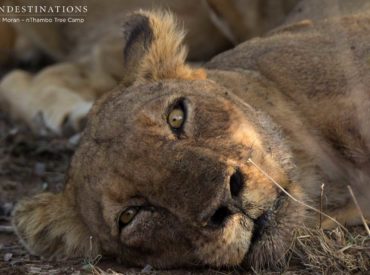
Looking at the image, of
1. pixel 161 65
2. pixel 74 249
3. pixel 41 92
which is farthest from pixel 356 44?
pixel 41 92

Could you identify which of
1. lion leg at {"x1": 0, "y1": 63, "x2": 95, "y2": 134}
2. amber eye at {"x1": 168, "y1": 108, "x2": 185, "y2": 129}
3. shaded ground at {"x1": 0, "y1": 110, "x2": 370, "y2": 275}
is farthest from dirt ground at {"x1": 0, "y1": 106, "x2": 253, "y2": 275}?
amber eye at {"x1": 168, "y1": 108, "x2": 185, "y2": 129}

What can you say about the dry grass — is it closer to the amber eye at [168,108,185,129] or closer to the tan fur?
the amber eye at [168,108,185,129]

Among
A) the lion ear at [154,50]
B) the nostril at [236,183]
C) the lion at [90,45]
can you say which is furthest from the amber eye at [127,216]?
the lion at [90,45]

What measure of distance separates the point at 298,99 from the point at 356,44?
0.33 m

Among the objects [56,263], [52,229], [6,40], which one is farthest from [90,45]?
[56,263]

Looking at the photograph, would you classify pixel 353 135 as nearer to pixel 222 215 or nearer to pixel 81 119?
pixel 222 215

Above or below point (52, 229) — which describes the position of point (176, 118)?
above

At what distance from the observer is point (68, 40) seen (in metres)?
6.45

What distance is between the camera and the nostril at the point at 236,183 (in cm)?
268

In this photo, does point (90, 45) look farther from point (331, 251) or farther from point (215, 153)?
point (331, 251)

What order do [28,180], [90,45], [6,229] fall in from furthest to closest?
[90,45], [28,180], [6,229]

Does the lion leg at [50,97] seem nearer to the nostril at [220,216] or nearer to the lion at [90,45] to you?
the lion at [90,45]

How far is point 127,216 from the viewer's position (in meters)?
3.03

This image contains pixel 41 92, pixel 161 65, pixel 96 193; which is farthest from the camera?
pixel 41 92
